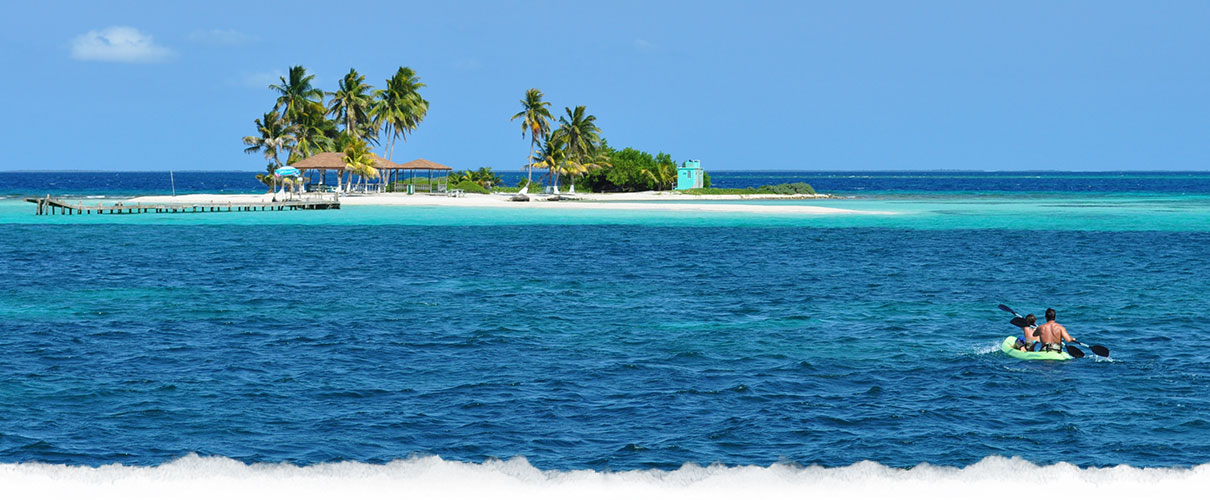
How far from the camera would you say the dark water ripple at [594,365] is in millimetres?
13836

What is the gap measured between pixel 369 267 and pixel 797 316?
1731cm

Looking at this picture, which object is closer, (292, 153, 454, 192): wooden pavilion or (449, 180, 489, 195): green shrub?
(292, 153, 454, 192): wooden pavilion

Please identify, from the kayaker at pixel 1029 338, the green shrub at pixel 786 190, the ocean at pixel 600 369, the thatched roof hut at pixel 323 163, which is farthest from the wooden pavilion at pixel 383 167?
the kayaker at pixel 1029 338

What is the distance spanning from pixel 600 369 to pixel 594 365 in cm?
39

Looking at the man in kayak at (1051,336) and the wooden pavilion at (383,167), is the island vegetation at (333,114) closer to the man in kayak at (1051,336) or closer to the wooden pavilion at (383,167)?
the wooden pavilion at (383,167)

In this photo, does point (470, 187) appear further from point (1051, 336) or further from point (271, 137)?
point (1051, 336)

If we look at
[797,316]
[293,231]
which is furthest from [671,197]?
[797,316]

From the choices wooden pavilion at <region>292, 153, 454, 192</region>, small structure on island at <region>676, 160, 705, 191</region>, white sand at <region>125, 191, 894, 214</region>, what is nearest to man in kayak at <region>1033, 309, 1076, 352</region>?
white sand at <region>125, 191, 894, 214</region>

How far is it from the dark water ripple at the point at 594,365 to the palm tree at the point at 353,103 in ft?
212

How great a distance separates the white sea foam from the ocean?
0.08 metres

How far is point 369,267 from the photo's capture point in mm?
37438

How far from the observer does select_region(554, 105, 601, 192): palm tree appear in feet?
342

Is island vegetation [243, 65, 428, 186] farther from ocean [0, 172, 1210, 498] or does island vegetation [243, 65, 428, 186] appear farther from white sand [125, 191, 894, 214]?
ocean [0, 172, 1210, 498]

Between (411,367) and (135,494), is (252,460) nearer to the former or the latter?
(135,494)
